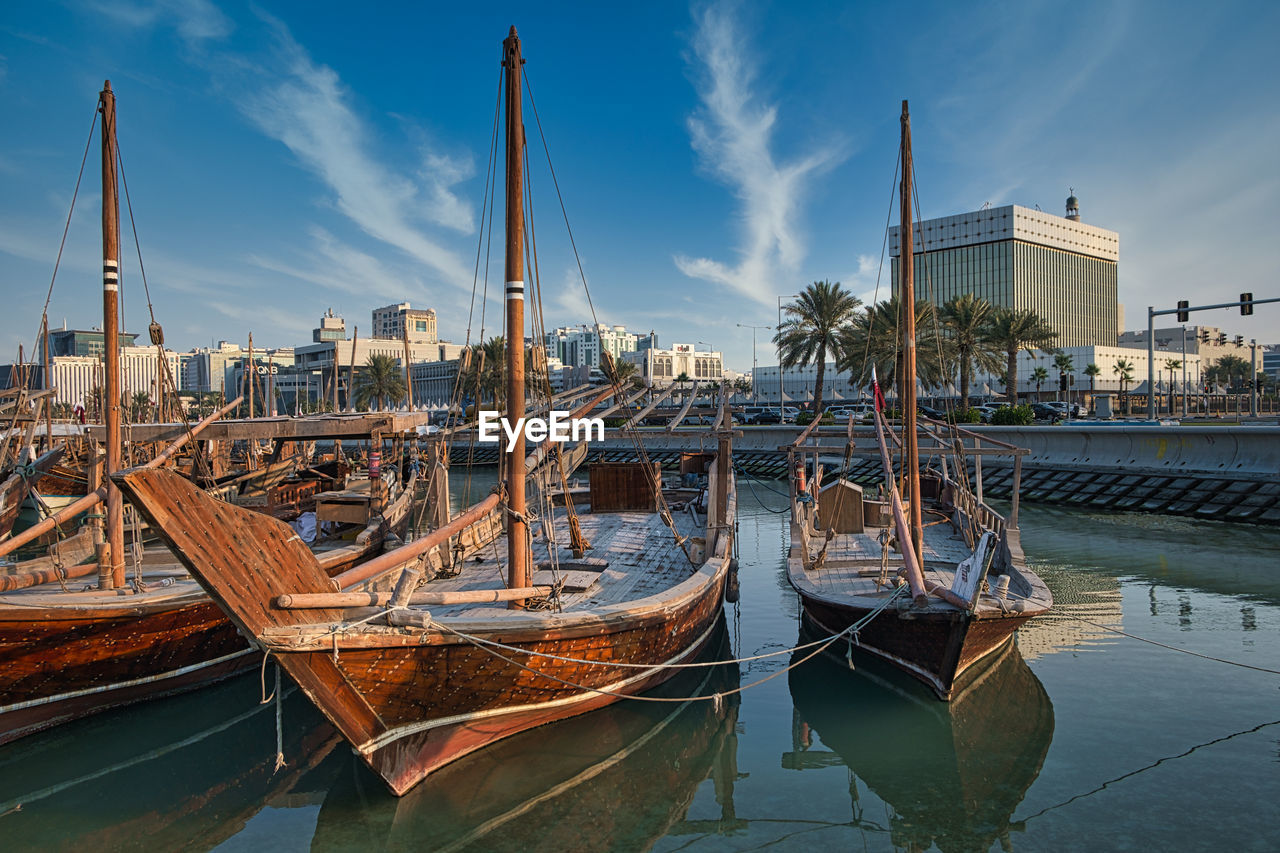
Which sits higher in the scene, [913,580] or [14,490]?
[14,490]

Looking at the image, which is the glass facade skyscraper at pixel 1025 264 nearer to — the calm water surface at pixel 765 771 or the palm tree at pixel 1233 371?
the palm tree at pixel 1233 371

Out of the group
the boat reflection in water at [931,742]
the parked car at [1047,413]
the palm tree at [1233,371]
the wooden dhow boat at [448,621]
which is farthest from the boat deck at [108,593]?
the palm tree at [1233,371]

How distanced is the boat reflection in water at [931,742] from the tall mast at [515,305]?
4611 millimetres

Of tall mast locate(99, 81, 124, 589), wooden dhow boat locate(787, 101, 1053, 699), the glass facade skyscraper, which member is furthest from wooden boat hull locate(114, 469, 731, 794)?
the glass facade skyscraper

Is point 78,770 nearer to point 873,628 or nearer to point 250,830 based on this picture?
point 250,830

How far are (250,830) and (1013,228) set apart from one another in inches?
5233

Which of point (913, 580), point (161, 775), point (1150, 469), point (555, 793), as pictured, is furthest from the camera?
point (1150, 469)

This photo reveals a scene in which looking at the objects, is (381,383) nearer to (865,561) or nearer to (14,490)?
(14,490)

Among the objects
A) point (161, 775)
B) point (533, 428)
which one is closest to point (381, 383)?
point (533, 428)

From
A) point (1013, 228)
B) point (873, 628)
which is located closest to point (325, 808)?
point (873, 628)

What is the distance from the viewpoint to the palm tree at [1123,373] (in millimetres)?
82000

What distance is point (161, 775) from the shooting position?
9.87 m

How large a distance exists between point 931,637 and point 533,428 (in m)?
6.63

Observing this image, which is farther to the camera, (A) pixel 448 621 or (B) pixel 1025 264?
(B) pixel 1025 264
